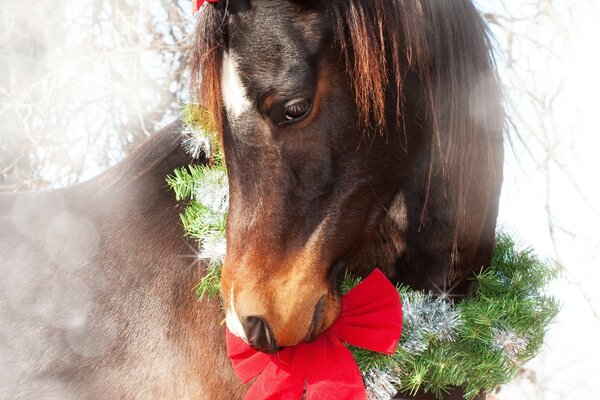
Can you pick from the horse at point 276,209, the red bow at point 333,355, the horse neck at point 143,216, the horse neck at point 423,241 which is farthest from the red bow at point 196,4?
the red bow at point 333,355

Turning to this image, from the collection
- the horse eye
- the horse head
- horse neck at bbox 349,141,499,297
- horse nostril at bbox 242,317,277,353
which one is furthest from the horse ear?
horse nostril at bbox 242,317,277,353

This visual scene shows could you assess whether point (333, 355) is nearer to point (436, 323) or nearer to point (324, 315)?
point (324, 315)

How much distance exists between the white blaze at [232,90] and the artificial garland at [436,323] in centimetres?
20

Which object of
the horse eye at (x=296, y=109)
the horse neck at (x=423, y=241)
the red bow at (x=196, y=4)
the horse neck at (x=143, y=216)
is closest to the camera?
the horse eye at (x=296, y=109)

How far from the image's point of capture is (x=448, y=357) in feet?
4.32

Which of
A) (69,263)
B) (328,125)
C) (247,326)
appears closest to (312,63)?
(328,125)

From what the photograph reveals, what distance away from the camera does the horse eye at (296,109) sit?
1131mm

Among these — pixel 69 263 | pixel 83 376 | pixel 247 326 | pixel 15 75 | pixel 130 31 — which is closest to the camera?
pixel 247 326

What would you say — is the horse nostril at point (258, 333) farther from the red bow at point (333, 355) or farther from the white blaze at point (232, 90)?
the white blaze at point (232, 90)

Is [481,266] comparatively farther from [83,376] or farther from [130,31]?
[130,31]

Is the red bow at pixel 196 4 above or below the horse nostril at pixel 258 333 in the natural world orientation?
above

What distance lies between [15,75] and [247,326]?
13.4 feet

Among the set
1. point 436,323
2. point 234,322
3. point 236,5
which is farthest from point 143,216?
point 436,323

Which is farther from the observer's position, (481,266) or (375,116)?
(481,266)
